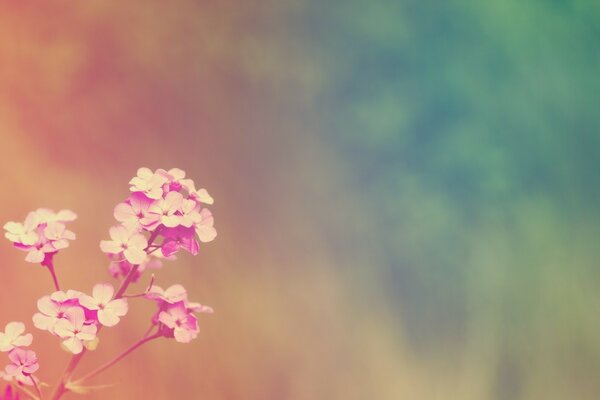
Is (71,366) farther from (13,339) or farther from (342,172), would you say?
(342,172)

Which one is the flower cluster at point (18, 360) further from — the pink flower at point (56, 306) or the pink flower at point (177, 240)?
the pink flower at point (177, 240)

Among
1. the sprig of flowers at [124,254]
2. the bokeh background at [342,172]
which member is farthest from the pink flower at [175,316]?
the bokeh background at [342,172]

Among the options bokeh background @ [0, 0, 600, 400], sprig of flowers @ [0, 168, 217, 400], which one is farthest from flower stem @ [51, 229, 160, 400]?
bokeh background @ [0, 0, 600, 400]

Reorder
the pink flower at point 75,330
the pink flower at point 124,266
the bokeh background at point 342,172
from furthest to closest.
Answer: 1. the bokeh background at point 342,172
2. the pink flower at point 124,266
3. the pink flower at point 75,330

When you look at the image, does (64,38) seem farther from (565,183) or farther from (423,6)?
(565,183)

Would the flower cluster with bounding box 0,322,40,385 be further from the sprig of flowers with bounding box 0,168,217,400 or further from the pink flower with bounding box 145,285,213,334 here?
the pink flower with bounding box 145,285,213,334
